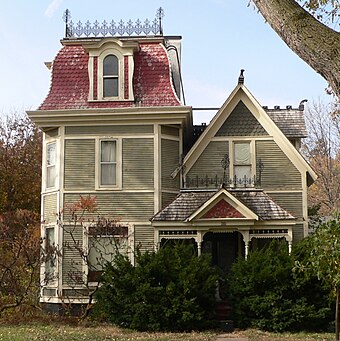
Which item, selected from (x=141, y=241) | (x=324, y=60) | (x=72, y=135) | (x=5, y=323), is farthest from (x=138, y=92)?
(x=324, y=60)

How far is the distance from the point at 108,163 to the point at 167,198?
2.20 m

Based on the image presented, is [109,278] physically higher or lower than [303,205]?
lower

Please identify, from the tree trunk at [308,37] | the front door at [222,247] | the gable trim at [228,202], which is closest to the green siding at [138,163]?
the gable trim at [228,202]

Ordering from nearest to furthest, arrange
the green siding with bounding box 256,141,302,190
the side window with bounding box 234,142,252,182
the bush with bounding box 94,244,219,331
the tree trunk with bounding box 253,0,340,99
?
the tree trunk with bounding box 253,0,340,99
the bush with bounding box 94,244,219,331
the green siding with bounding box 256,141,302,190
the side window with bounding box 234,142,252,182

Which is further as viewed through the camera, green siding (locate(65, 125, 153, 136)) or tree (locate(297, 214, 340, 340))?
green siding (locate(65, 125, 153, 136))

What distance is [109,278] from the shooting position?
1636 centimetres

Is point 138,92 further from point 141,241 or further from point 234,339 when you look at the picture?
point 234,339

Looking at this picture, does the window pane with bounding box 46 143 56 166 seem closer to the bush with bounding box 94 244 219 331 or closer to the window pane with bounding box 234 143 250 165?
the bush with bounding box 94 244 219 331

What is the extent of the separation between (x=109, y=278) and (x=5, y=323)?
3.27 metres

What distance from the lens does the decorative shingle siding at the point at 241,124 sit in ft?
65.1

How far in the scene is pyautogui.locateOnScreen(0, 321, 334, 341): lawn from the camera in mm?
14148

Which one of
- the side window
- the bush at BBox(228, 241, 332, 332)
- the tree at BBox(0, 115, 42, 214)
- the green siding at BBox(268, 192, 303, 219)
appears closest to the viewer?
the bush at BBox(228, 241, 332, 332)

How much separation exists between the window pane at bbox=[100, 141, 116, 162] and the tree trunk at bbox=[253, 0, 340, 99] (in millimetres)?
14117

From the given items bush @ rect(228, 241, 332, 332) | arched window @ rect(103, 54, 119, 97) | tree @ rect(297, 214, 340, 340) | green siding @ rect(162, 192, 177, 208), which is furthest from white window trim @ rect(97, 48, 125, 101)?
tree @ rect(297, 214, 340, 340)
